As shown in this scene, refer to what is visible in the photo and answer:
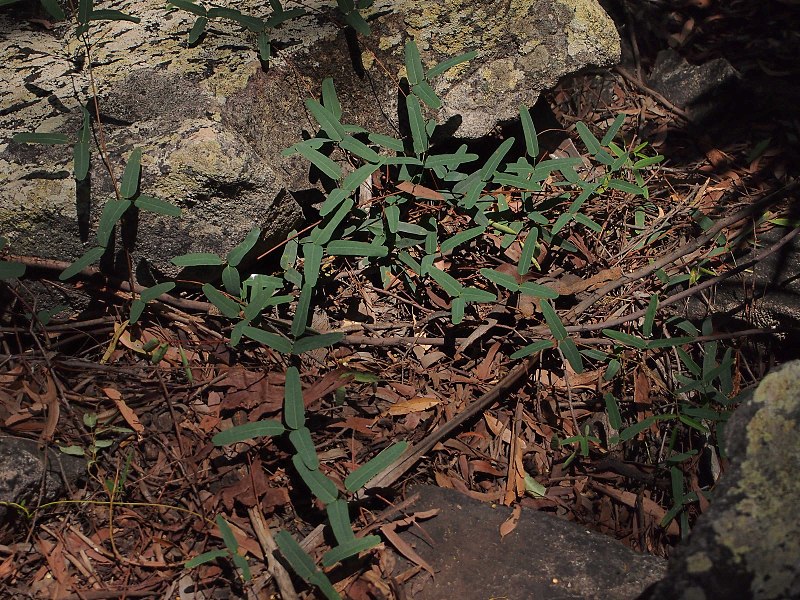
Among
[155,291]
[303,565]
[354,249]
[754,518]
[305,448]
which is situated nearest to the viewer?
[754,518]

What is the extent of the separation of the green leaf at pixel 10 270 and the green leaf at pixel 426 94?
52.6 inches

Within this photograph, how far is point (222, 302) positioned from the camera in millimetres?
2082

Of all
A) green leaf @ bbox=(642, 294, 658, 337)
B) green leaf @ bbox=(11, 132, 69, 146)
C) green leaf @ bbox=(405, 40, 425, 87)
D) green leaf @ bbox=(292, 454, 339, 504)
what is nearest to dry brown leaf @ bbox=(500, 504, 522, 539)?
green leaf @ bbox=(292, 454, 339, 504)

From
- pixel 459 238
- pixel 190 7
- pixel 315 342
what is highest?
pixel 190 7

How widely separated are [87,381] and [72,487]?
0.33 m

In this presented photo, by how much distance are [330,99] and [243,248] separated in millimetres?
593

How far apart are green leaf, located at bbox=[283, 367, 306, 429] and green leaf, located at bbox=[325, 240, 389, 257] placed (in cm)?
45

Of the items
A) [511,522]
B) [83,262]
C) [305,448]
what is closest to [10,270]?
[83,262]

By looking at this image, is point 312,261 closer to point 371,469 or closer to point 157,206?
point 157,206

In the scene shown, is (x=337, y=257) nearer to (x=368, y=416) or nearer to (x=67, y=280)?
(x=368, y=416)

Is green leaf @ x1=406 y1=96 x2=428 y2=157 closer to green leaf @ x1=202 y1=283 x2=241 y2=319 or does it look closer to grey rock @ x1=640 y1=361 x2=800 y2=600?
green leaf @ x1=202 y1=283 x2=241 y2=319

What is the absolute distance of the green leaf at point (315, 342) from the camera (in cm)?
198

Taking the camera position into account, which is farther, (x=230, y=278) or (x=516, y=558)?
(x=230, y=278)

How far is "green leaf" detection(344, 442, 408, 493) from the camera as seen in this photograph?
1797 mm
